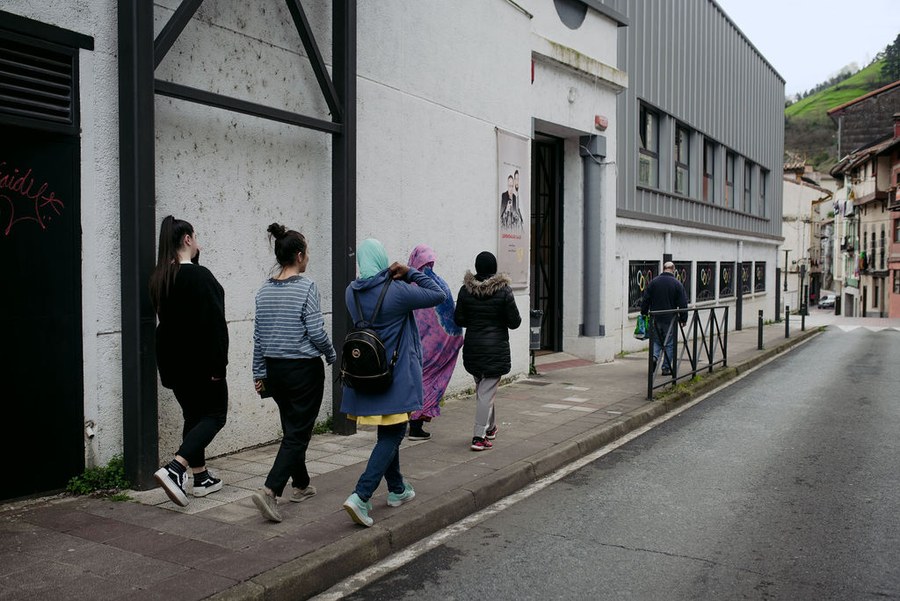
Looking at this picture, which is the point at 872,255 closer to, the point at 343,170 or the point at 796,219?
the point at 796,219

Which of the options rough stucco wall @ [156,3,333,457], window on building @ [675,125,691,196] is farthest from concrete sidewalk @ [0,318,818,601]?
window on building @ [675,125,691,196]

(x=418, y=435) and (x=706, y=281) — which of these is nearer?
(x=418, y=435)

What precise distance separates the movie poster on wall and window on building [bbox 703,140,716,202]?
1342 cm

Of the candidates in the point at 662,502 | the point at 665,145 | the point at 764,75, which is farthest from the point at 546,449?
the point at 764,75

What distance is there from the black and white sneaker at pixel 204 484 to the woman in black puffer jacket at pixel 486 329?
2.36 m

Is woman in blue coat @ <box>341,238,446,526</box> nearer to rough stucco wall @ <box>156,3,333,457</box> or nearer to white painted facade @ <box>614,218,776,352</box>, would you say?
rough stucco wall @ <box>156,3,333,457</box>

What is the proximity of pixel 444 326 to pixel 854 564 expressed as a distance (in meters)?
4.06

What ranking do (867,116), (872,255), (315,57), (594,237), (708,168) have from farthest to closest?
(867,116) < (872,255) < (708,168) < (594,237) < (315,57)

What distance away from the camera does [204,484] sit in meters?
5.37

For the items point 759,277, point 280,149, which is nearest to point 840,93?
point 759,277

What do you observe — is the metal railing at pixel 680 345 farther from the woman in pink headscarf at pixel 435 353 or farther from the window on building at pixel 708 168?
the window on building at pixel 708 168

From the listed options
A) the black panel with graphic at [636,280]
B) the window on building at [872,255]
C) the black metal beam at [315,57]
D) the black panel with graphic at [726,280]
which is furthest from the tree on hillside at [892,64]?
the black metal beam at [315,57]

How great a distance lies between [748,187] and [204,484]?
27.6 m

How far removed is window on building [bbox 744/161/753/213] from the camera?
28750 millimetres
